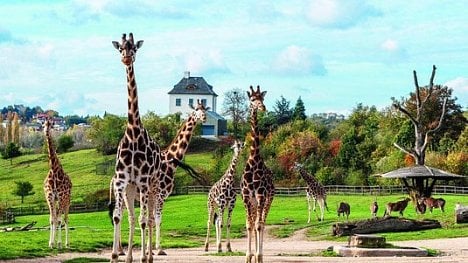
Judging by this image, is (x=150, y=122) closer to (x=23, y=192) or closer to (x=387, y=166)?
(x=23, y=192)

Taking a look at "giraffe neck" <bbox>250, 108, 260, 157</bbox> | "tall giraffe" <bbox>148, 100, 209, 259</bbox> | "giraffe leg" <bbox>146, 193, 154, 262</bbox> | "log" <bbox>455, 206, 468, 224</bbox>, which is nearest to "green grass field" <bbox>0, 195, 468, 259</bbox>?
"log" <bbox>455, 206, 468, 224</bbox>

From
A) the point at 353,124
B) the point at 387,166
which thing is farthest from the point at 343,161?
the point at 353,124

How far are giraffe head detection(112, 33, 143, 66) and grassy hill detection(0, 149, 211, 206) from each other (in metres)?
44.4

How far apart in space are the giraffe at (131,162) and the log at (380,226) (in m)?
14.7

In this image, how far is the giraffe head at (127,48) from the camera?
661 inches

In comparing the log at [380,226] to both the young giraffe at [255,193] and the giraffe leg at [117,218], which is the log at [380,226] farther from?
the giraffe leg at [117,218]

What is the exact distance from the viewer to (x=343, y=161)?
69375mm

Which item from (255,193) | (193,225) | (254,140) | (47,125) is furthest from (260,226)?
(193,225)

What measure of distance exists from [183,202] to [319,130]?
107 feet

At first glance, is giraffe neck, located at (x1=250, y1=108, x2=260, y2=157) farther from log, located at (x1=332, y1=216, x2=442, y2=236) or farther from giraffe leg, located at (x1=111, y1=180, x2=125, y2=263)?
log, located at (x1=332, y1=216, x2=442, y2=236)

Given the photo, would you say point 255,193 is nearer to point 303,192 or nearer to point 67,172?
point 303,192

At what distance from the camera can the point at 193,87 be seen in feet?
408

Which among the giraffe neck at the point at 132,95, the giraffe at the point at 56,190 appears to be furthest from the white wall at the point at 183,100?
the giraffe neck at the point at 132,95

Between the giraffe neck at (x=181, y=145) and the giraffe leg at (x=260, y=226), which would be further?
the giraffe neck at (x=181, y=145)
